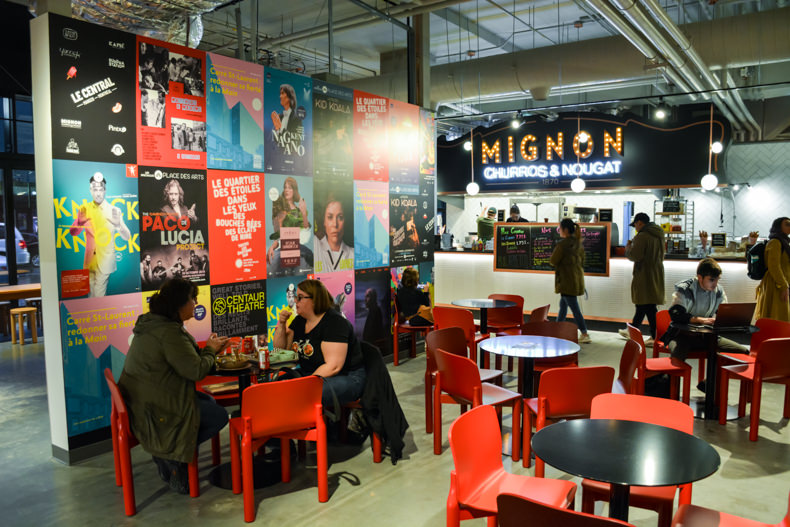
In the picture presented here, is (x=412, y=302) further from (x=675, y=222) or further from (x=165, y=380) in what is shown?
(x=675, y=222)

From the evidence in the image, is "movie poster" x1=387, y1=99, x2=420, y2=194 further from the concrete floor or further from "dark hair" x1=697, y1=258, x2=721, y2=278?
"dark hair" x1=697, y1=258, x2=721, y2=278

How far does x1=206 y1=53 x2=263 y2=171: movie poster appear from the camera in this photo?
15.7 ft

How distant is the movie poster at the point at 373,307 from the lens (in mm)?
6379

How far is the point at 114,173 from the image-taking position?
414 cm

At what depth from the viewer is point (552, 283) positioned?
30.1ft

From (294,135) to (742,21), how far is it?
→ 5.84 m

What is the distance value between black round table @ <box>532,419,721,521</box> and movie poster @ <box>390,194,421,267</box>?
14.7ft

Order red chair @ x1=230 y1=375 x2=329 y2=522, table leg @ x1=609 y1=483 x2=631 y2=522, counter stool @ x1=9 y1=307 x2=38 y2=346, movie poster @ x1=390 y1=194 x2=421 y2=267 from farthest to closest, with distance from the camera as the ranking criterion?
counter stool @ x1=9 y1=307 x2=38 y2=346, movie poster @ x1=390 y1=194 x2=421 y2=267, red chair @ x1=230 y1=375 x2=329 y2=522, table leg @ x1=609 y1=483 x2=631 y2=522

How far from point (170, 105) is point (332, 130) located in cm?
185

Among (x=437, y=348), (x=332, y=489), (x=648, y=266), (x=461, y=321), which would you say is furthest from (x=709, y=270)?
(x=332, y=489)

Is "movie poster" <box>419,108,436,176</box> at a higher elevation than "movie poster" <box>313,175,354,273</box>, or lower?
higher

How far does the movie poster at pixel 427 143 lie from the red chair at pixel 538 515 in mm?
5764

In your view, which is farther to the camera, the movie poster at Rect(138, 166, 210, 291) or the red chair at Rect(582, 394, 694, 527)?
the movie poster at Rect(138, 166, 210, 291)

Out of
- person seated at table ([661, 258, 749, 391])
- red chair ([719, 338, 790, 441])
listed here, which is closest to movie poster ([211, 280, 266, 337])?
person seated at table ([661, 258, 749, 391])
